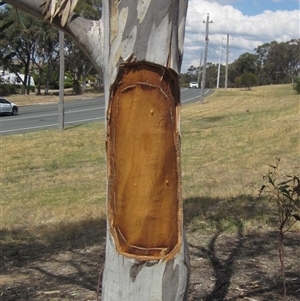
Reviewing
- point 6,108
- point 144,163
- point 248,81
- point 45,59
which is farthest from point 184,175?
point 248,81

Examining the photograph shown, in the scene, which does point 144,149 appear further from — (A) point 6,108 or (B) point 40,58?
(B) point 40,58

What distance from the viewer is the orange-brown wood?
6.88 feet

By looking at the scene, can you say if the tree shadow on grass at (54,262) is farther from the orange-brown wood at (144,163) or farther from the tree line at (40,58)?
the tree line at (40,58)

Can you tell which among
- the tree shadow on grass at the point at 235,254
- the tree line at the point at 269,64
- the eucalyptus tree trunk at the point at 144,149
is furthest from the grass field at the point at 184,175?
the tree line at the point at 269,64

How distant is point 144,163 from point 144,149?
52 mm

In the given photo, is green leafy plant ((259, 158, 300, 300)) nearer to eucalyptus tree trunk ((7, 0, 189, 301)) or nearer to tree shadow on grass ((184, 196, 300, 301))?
tree shadow on grass ((184, 196, 300, 301))

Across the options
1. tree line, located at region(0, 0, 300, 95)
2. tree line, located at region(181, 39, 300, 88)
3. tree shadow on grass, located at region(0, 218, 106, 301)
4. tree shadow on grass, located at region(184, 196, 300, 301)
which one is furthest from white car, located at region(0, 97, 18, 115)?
tree line, located at region(181, 39, 300, 88)

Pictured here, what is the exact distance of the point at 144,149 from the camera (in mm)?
2090

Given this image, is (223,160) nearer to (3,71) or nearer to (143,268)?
(143,268)

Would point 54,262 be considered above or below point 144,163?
below

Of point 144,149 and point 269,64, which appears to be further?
point 269,64

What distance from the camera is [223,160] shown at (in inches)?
461

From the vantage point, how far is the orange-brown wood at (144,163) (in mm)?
2098

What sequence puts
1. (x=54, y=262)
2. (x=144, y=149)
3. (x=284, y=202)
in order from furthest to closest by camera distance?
(x=54, y=262) → (x=284, y=202) → (x=144, y=149)
